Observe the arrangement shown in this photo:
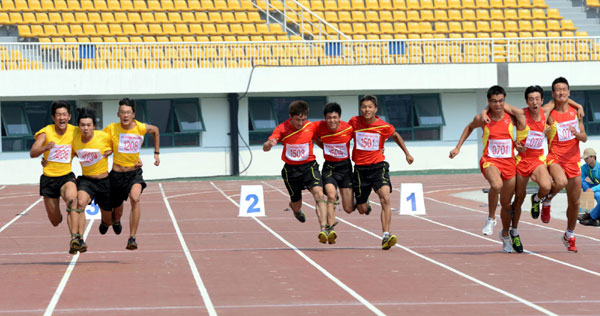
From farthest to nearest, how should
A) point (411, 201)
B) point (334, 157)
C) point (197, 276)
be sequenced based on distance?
point (411, 201) → point (334, 157) → point (197, 276)

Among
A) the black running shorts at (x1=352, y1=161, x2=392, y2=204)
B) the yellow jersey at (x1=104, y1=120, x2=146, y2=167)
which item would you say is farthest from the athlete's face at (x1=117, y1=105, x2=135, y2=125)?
the black running shorts at (x1=352, y1=161, x2=392, y2=204)

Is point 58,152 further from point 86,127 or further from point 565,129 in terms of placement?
point 565,129

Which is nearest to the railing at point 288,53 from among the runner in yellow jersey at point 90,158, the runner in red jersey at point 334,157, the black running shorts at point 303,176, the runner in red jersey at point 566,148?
the black running shorts at point 303,176

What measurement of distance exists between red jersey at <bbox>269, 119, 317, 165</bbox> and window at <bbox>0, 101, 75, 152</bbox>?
22213mm

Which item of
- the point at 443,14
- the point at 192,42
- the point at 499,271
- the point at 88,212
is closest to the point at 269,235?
the point at 88,212

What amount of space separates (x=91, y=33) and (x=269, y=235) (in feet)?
67.6

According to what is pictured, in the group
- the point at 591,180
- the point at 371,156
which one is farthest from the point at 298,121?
the point at 591,180

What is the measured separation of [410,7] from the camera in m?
40.3

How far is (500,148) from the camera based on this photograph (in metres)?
13.0

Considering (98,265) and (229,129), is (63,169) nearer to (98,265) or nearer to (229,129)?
(98,265)

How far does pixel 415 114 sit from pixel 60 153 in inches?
1061

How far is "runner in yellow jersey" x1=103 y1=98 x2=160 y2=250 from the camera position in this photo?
12.8 meters

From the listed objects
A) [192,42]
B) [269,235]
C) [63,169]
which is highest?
[192,42]

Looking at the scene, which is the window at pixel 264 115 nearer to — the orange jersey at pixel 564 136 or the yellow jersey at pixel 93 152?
the orange jersey at pixel 564 136
